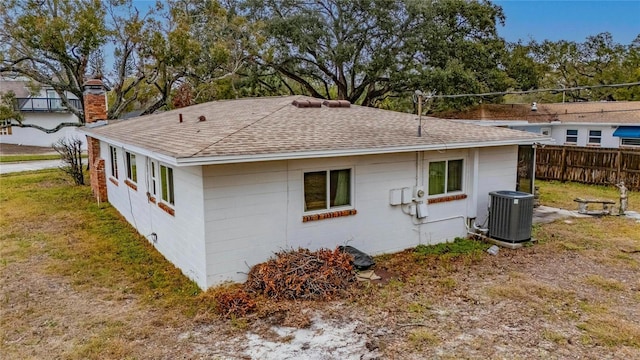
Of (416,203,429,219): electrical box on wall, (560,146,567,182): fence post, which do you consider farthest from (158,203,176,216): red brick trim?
(560,146,567,182): fence post

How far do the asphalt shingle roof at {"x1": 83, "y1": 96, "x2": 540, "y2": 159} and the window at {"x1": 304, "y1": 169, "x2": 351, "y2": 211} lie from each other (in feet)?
1.89

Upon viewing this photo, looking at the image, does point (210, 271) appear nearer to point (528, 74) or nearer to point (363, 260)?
point (363, 260)

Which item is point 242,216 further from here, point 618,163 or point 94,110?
point 618,163

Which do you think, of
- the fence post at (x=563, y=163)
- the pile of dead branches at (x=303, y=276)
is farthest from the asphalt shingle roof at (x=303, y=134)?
the fence post at (x=563, y=163)

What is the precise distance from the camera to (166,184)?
7551 millimetres

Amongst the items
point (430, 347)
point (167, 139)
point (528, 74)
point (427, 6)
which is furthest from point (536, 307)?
point (528, 74)

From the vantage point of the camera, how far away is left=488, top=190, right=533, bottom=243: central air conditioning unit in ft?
27.1

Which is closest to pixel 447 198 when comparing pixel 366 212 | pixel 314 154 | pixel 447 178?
pixel 447 178

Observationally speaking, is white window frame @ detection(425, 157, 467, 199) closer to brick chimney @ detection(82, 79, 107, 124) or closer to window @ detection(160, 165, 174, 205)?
window @ detection(160, 165, 174, 205)

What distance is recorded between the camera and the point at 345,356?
4.54 meters

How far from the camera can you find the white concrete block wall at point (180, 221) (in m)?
6.21

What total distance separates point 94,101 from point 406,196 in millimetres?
11812

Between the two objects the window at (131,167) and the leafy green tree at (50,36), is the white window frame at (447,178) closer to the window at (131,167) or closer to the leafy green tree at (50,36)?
the window at (131,167)

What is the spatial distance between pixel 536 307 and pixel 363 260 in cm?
254
